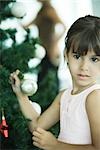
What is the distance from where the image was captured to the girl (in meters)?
0.94

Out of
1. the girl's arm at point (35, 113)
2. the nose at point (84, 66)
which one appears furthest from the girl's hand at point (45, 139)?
the nose at point (84, 66)

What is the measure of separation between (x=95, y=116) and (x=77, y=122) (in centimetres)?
9

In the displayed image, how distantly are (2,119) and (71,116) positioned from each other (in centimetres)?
45

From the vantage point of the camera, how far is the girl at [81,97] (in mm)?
941

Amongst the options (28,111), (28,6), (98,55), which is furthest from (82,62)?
(28,6)

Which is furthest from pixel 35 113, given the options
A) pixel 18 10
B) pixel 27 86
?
pixel 18 10

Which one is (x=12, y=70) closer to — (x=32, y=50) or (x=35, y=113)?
(x=32, y=50)

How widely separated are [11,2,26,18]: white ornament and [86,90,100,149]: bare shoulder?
23.8 inches

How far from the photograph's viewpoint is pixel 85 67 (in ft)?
3.29

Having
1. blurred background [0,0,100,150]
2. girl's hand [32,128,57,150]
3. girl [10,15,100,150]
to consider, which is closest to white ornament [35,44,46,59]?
blurred background [0,0,100,150]

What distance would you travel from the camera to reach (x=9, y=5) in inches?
54.8

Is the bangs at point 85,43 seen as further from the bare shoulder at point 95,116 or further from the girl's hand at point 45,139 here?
the girl's hand at point 45,139

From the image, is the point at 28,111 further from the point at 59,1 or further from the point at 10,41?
the point at 59,1

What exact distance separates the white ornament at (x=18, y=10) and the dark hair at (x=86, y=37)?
44 cm
